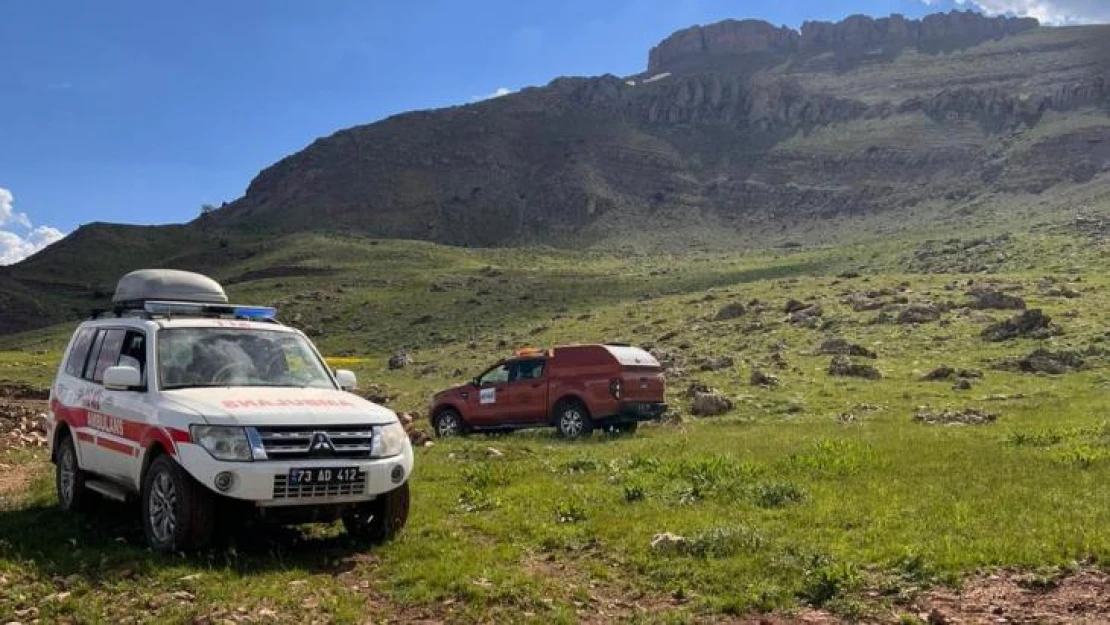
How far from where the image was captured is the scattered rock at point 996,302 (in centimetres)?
3616

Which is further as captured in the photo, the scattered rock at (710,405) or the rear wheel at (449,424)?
the scattered rock at (710,405)

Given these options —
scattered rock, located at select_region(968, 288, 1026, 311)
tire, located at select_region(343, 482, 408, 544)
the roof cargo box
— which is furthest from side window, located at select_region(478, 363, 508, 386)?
scattered rock, located at select_region(968, 288, 1026, 311)

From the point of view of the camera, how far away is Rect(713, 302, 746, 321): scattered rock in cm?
4350

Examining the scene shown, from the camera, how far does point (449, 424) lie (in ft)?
72.0

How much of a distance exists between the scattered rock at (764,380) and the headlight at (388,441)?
18.4 m

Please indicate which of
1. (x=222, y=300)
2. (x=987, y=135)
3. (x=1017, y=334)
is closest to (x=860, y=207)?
(x=987, y=135)

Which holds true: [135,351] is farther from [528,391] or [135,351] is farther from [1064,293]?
[1064,293]

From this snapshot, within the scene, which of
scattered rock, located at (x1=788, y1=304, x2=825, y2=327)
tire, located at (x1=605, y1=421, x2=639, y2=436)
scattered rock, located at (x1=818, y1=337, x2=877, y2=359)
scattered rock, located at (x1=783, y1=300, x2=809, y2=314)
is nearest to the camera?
tire, located at (x1=605, y1=421, x2=639, y2=436)

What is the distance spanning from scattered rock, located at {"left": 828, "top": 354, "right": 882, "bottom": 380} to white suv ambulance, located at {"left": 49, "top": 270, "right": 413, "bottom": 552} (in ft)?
67.9

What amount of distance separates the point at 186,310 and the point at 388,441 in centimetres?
339

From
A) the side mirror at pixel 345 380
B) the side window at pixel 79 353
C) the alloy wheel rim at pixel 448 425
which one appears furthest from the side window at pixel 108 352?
the alloy wheel rim at pixel 448 425

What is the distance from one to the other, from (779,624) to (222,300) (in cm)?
892

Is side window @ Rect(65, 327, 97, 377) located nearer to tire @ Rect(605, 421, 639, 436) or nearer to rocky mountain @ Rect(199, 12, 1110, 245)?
tire @ Rect(605, 421, 639, 436)

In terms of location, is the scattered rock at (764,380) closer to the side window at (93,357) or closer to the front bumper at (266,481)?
the side window at (93,357)
